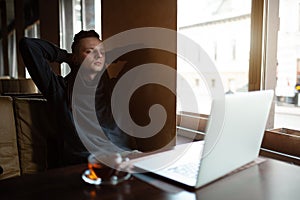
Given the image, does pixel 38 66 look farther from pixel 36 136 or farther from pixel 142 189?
pixel 142 189

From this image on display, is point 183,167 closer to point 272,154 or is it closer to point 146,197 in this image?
point 146,197

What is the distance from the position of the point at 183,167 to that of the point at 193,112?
1.02 meters

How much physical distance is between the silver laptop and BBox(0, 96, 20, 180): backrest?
88 cm

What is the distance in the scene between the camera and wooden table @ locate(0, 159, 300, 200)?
751 millimetres

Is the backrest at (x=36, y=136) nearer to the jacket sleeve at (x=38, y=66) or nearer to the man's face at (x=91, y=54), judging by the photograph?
the jacket sleeve at (x=38, y=66)

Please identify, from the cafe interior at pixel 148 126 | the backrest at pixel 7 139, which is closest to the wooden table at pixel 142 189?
the cafe interior at pixel 148 126

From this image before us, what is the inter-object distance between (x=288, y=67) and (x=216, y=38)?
0.53 meters

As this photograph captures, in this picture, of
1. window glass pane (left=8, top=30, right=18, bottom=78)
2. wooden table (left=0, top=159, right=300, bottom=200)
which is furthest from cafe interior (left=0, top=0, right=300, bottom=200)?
window glass pane (left=8, top=30, right=18, bottom=78)

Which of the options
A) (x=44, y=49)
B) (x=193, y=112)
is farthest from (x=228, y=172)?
(x=44, y=49)

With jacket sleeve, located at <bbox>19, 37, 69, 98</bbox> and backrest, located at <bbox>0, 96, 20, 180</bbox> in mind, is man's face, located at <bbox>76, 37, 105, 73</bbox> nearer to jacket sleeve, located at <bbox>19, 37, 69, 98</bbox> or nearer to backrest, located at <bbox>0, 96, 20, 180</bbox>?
jacket sleeve, located at <bbox>19, 37, 69, 98</bbox>

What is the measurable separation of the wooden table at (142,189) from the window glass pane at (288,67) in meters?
0.72

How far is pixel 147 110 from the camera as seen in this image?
195 cm

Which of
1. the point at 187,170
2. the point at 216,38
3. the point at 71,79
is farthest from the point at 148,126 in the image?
the point at 187,170

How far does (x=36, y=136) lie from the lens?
164 centimetres
